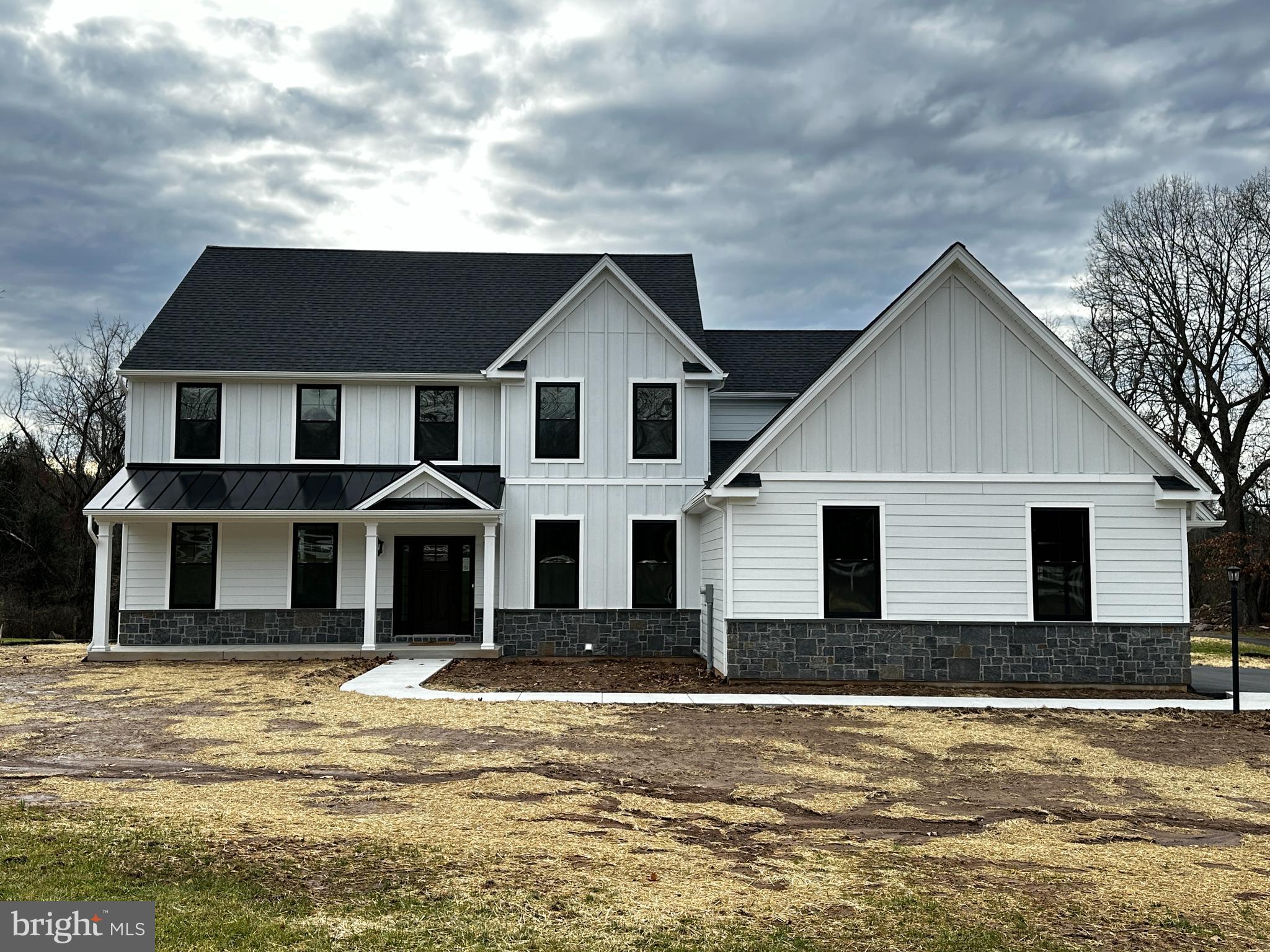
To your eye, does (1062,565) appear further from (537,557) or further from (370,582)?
(370,582)

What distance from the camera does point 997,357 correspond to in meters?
15.7

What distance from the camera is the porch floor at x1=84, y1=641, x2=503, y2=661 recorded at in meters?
18.8

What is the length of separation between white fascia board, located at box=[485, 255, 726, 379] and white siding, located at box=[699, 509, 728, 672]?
3.34m

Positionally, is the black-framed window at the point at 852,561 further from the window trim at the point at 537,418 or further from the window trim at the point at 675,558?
the window trim at the point at 537,418

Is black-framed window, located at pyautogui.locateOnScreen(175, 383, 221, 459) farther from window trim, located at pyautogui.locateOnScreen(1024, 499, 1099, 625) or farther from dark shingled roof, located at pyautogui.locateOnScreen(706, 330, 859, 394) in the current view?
window trim, located at pyautogui.locateOnScreen(1024, 499, 1099, 625)

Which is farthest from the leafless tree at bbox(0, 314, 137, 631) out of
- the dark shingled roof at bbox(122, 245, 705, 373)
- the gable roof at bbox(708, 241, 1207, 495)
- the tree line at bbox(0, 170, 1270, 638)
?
the gable roof at bbox(708, 241, 1207, 495)

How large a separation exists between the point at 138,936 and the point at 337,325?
58.7 feet

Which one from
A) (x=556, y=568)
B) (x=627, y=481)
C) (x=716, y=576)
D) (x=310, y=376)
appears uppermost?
(x=310, y=376)

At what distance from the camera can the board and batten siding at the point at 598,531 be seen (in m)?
19.2

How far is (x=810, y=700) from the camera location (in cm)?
1391

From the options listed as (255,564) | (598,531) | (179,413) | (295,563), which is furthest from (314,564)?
(598,531)

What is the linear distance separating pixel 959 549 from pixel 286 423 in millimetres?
13159

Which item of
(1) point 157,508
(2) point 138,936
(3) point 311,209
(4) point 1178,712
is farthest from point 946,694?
(3) point 311,209


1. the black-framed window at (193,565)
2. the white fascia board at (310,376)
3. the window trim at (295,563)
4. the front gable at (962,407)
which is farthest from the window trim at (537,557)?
the black-framed window at (193,565)
